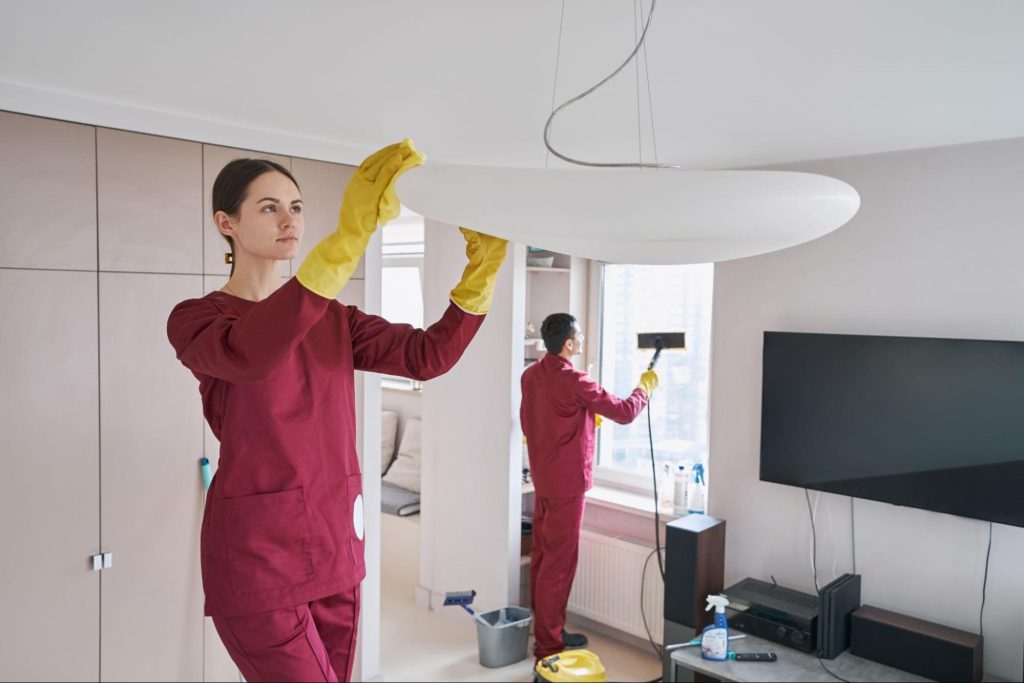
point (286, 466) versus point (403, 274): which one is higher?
point (403, 274)

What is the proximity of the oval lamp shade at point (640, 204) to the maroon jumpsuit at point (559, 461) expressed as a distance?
2788 mm

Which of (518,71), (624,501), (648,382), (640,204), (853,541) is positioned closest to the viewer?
(640,204)

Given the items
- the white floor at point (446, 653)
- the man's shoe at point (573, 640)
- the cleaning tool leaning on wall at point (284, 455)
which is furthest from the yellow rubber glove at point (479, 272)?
the man's shoe at point (573, 640)

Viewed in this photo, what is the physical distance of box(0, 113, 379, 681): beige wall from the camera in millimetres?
2688

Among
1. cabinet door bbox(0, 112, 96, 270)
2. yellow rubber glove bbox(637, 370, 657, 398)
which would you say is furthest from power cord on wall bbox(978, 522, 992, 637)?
cabinet door bbox(0, 112, 96, 270)

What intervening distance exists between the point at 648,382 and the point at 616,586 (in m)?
1.09

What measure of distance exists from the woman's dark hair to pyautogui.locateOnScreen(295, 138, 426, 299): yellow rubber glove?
41cm

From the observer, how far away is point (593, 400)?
12.6 ft

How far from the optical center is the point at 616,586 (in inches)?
162

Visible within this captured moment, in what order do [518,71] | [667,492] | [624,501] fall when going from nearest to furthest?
[518,71], [667,492], [624,501]

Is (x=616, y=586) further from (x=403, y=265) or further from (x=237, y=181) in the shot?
(x=237, y=181)

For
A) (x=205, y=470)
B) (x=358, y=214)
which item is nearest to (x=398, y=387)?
(x=205, y=470)

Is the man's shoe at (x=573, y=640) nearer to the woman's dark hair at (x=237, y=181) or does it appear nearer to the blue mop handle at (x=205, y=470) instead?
the blue mop handle at (x=205, y=470)

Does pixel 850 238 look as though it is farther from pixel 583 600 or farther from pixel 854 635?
pixel 583 600
